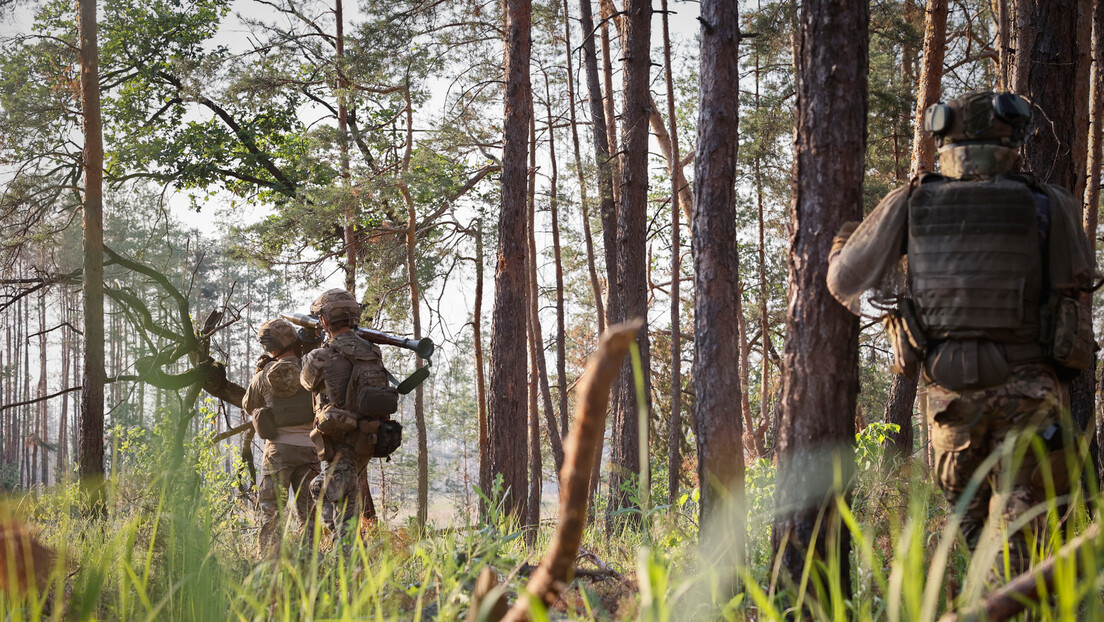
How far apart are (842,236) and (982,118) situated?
2.58 ft

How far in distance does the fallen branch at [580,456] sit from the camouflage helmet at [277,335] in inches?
254

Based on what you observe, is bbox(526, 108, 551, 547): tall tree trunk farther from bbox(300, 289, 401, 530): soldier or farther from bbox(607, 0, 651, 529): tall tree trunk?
bbox(300, 289, 401, 530): soldier

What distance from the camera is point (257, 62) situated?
16.2 m

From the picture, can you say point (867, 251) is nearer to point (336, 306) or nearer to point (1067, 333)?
point (1067, 333)

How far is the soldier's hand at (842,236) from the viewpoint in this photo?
3.60m

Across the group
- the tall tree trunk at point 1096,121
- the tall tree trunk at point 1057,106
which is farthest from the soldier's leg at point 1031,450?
the tall tree trunk at point 1096,121

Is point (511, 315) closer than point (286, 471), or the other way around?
point (286, 471)

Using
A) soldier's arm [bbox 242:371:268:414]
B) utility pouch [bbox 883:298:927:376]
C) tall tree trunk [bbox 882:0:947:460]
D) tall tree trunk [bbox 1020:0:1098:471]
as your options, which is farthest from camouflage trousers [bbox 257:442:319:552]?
tall tree trunk [bbox 1020:0:1098:471]

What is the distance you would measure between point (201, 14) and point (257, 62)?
3469 millimetres

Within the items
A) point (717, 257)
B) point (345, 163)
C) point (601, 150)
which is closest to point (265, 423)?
point (717, 257)

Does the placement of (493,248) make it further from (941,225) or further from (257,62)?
(941,225)

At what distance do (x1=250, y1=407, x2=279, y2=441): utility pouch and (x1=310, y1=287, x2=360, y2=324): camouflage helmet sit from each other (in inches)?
42.5

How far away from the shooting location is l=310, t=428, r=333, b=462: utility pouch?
273 inches

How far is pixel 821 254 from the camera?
369 centimetres
